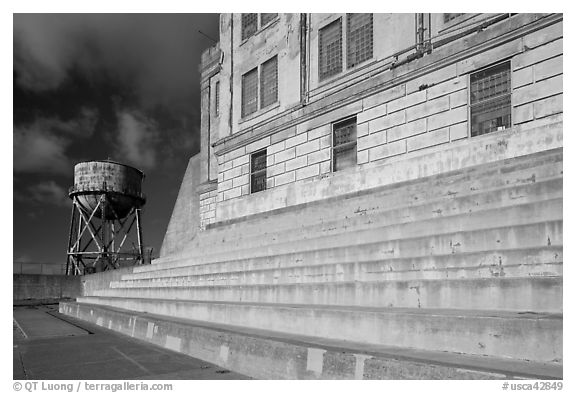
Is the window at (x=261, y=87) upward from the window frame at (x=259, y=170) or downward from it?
upward

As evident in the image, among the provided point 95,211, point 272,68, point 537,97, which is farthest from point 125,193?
point 537,97

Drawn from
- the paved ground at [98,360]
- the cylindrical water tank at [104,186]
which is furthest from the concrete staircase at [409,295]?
the cylindrical water tank at [104,186]

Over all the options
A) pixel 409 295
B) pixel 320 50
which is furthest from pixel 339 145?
pixel 409 295

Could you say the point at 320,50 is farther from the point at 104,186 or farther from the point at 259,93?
the point at 104,186

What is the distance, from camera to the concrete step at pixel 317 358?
386 cm

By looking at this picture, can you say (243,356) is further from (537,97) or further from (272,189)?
(272,189)

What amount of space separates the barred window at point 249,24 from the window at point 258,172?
5583mm

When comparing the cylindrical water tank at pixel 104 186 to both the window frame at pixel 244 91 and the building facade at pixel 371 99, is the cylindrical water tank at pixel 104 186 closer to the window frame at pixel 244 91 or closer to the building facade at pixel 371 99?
the building facade at pixel 371 99

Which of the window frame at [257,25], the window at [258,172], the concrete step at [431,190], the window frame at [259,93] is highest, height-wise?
the window frame at [257,25]

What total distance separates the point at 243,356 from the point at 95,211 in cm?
3471

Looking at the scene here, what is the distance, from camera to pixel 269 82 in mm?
18750

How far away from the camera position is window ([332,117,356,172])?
1434 centimetres

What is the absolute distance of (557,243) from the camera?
525 centimetres

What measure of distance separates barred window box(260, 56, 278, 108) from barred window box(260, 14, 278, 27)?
1.63m
